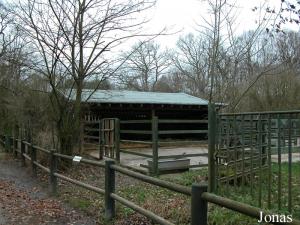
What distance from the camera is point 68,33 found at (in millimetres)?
12570

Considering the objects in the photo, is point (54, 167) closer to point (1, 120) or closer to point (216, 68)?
point (216, 68)

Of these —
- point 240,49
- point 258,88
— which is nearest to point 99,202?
point 240,49

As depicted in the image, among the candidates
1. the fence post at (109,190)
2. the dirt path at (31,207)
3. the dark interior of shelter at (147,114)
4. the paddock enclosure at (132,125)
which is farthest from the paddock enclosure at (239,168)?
the dark interior of shelter at (147,114)

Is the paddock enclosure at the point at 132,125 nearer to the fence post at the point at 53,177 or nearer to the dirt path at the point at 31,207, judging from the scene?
the dirt path at the point at 31,207

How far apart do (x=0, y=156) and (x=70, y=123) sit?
763 centimetres

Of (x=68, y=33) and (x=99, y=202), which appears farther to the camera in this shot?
(x=68, y=33)

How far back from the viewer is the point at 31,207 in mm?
8148

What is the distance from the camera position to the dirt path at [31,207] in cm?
711

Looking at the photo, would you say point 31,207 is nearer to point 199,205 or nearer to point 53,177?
point 53,177

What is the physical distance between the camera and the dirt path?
7113 mm

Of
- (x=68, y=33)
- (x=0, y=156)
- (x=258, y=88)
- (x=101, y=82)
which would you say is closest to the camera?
(x=68, y=33)

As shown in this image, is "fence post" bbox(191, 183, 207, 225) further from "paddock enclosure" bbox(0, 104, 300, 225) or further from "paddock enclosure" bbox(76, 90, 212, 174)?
"paddock enclosure" bbox(76, 90, 212, 174)

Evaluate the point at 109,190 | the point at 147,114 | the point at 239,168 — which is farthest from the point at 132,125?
the point at 109,190

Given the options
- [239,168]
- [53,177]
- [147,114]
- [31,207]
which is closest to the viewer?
[31,207]
